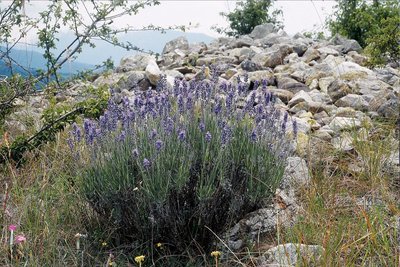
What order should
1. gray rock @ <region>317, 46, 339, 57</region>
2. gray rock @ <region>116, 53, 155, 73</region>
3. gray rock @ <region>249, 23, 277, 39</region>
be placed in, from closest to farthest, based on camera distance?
gray rock @ <region>317, 46, 339, 57</region> < gray rock @ <region>116, 53, 155, 73</region> < gray rock @ <region>249, 23, 277, 39</region>

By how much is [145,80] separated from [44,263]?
14.8 ft

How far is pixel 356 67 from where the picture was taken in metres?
7.31

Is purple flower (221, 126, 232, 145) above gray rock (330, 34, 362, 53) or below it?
Answer: below

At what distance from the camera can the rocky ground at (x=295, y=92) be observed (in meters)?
3.52

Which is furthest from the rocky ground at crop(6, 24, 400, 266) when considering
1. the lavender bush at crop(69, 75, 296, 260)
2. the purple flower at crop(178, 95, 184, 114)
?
the purple flower at crop(178, 95, 184, 114)

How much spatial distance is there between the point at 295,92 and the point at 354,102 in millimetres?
1003

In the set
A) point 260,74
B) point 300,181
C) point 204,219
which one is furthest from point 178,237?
point 260,74

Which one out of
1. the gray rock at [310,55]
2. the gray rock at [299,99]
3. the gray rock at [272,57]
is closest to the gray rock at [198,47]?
the gray rock at [272,57]

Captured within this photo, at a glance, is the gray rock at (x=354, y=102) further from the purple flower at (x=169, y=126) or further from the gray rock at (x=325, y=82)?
the purple flower at (x=169, y=126)

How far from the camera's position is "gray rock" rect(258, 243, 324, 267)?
107 inches

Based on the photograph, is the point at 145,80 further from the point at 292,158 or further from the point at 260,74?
the point at 292,158

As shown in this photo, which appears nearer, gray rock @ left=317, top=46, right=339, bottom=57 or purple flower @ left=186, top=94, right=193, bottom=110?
purple flower @ left=186, top=94, right=193, bottom=110

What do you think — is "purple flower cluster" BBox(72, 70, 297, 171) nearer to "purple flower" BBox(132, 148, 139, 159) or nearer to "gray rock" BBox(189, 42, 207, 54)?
"purple flower" BBox(132, 148, 139, 159)

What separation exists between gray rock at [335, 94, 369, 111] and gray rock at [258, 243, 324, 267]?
3.34 m
